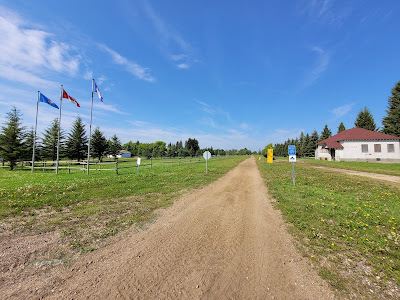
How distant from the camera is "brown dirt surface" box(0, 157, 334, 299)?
8.48 ft

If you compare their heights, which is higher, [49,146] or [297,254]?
[49,146]

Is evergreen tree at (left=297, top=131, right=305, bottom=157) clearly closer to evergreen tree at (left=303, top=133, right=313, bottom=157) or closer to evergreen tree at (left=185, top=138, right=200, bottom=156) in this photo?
evergreen tree at (left=303, top=133, right=313, bottom=157)

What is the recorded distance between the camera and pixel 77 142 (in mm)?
36688

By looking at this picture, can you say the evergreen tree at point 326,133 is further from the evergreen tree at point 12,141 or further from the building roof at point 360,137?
the evergreen tree at point 12,141

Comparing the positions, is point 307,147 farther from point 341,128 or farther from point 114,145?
point 114,145

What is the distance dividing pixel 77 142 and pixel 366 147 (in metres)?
59.8

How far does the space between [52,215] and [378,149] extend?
47.5 m

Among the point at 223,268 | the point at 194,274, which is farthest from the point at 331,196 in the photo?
the point at 194,274

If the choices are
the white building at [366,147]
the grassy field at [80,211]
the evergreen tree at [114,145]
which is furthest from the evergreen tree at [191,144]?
the grassy field at [80,211]

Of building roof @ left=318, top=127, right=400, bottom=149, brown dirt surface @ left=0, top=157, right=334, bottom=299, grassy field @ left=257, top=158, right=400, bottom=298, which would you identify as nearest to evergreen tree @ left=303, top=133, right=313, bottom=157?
building roof @ left=318, top=127, right=400, bottom=149

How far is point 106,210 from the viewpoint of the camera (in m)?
6.20

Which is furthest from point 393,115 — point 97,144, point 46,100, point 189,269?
point 97,144

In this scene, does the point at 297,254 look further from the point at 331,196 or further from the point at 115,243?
the point at 331,196

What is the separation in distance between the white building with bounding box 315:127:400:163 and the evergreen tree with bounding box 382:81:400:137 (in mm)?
8563
